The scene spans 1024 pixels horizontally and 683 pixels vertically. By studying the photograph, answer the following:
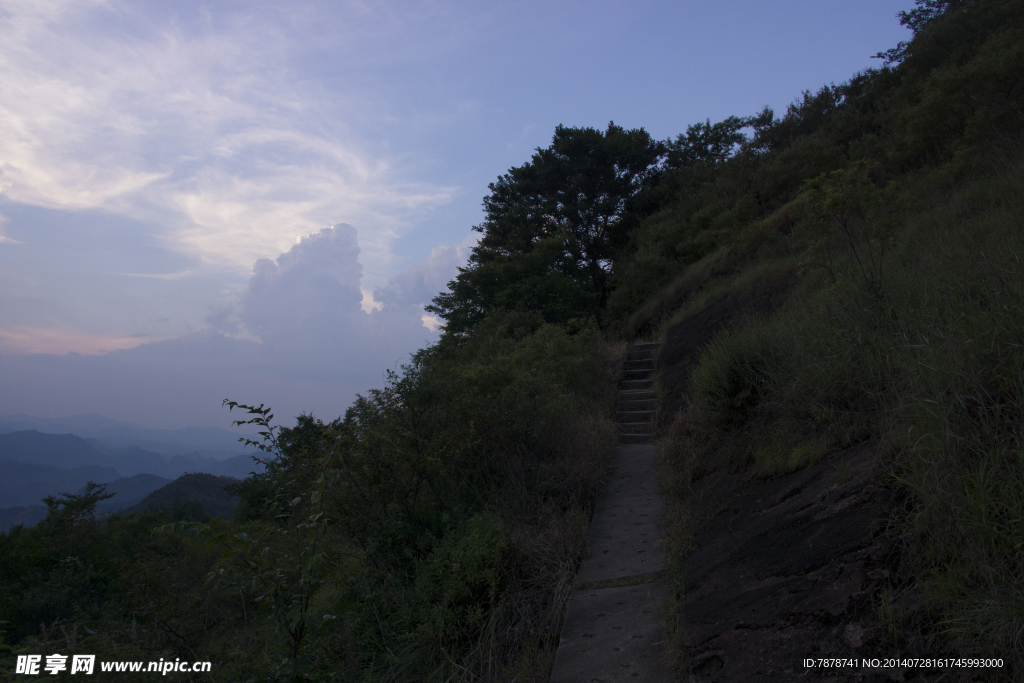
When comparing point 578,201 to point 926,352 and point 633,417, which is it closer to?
point 633,417

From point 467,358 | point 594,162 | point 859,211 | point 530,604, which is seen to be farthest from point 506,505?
point 594,162

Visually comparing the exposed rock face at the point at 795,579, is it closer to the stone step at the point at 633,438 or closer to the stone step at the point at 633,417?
the stone step at the point at 633,438

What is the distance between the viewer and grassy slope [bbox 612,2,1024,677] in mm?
1924

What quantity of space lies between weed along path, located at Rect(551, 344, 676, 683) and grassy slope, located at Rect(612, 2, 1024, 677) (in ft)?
1.83

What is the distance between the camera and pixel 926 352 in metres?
2.61

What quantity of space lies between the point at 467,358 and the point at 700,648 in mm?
8910

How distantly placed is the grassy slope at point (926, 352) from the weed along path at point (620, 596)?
1.83 feet

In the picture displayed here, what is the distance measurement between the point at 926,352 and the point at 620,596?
8.08ft

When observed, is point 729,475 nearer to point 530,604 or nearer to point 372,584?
point 530,604

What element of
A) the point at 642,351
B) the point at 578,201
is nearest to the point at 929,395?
the point at 642,351

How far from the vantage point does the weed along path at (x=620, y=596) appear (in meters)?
2.86

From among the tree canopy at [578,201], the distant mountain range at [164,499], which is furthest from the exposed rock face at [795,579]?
the tree canopy at [578,201]

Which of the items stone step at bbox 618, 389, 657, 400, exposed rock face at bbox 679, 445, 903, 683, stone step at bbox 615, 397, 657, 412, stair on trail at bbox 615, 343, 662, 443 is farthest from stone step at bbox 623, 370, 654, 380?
exposed rock face at bbox 679, 445, 903, 683

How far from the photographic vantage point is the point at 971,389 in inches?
90.6
